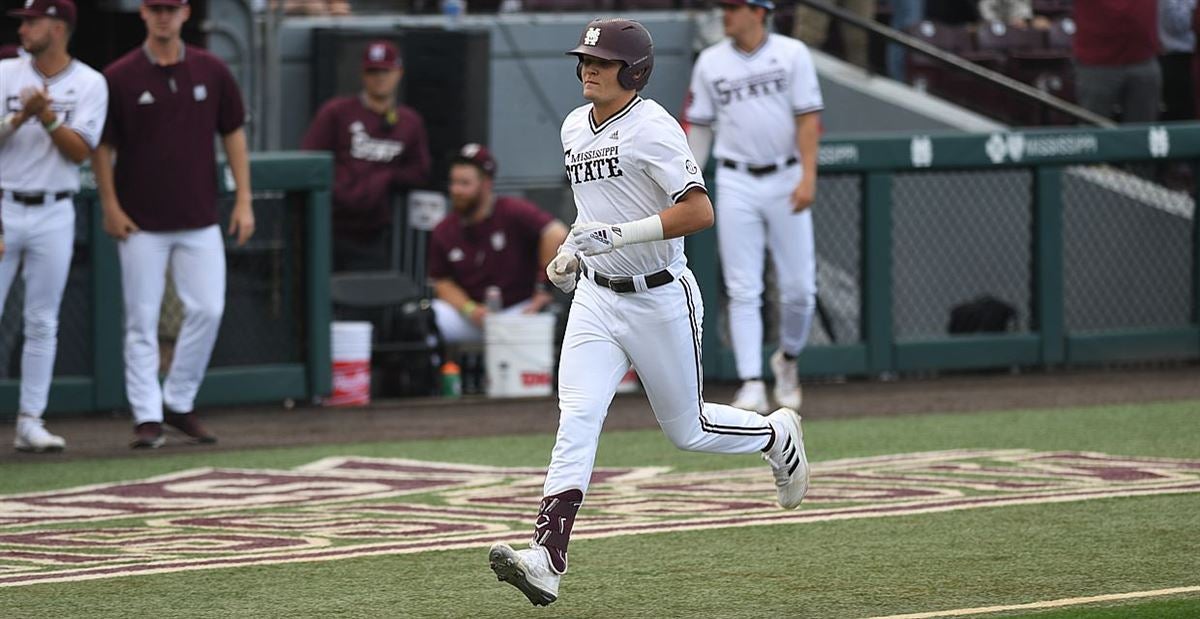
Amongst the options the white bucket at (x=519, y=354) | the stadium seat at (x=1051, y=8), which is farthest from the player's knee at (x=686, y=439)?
the stadium seat at (x=1051, y=8)

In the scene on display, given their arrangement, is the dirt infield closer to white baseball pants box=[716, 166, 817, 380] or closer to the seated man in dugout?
the seated man in dugout

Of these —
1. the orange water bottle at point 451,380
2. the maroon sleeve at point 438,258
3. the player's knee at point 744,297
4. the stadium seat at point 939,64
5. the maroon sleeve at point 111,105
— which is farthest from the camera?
the stadium seat at point 939,64

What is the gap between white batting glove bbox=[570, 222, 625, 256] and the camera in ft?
17.9

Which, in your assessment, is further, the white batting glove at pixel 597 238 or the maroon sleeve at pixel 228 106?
the maroon sleeve at pixel 228 106

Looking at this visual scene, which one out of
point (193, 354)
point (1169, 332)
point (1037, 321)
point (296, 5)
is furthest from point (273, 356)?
point (1169, 332)

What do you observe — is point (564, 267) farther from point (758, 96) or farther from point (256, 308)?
point (256, 308)

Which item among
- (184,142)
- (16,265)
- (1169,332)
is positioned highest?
(184,142)

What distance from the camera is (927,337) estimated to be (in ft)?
40.3

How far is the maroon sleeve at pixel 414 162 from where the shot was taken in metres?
12.3

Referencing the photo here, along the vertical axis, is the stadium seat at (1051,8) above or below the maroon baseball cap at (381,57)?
above

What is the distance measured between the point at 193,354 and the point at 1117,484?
4.33 meters

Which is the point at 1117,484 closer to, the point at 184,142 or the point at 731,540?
the point at 731,540

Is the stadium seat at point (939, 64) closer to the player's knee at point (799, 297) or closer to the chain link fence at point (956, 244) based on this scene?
the chain link fence at point (956, 244)

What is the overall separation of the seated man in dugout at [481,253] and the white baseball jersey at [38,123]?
2.74m
